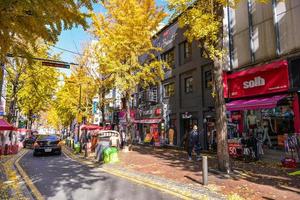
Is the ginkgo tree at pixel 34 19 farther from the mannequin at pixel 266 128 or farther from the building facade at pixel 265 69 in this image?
the mannequin at pixel 266 128

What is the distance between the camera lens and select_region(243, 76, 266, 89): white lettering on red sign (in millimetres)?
14941

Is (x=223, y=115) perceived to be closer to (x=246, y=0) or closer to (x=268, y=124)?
(x=268, y=124)

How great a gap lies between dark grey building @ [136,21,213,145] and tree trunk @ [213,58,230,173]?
8.04 metres

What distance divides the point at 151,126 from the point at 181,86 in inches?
285

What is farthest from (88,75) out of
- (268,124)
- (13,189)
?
(13,189)

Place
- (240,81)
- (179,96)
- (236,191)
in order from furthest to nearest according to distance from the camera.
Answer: (179,96) → (240,81) → (236,191)

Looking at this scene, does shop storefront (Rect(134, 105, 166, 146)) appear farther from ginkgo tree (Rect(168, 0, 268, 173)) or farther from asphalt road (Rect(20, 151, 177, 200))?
asphalt road (Rect(20, 151, 177, 200))

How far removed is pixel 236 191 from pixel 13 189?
22.1 feet

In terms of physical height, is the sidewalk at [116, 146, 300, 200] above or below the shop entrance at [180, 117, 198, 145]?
below

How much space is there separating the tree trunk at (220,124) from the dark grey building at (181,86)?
317 inches

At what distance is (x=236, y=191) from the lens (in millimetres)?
8070

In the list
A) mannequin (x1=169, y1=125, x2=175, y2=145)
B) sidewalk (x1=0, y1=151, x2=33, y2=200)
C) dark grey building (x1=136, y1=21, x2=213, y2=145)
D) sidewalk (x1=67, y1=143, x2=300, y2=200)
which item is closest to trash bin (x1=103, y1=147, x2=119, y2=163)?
sidewalk (x1=67, y1=143, x2=300, y2=200)

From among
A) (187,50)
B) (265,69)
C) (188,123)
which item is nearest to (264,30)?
(265,69)

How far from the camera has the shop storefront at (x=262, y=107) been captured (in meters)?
13.6
